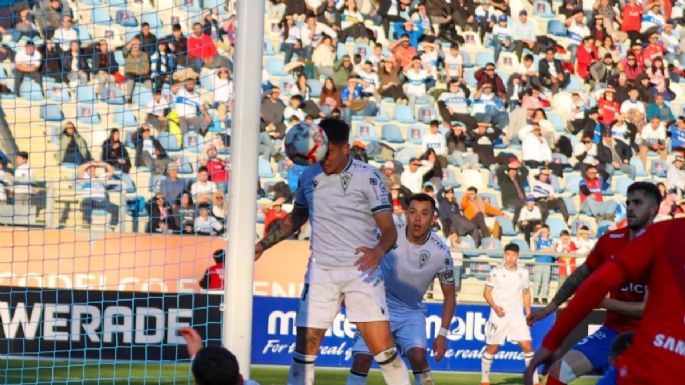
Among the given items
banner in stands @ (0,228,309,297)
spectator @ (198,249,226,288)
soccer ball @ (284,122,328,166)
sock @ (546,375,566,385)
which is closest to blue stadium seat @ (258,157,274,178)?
banner in stands @ (0,228,309,297)

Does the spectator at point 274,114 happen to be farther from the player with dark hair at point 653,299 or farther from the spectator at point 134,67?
the player with dark hair at point 653,299

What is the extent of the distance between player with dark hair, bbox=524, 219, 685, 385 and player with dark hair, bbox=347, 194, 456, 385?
553cm

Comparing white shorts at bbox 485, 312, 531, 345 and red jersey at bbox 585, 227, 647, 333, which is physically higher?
red jersey at bbox 585, 227, 647, 333

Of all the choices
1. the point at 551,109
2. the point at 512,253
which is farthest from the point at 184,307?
the point at 551,109

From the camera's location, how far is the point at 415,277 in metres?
10.6

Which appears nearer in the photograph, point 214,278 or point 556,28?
point 214,278

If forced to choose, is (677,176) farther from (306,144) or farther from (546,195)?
(306,144)

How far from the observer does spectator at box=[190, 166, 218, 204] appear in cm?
1633

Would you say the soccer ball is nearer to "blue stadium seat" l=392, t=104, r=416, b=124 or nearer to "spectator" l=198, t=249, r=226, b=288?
"spectator" l=198, t=249, r=226, b=288

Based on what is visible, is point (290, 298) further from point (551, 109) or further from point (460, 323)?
point (551, 109)

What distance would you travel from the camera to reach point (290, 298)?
17.6m

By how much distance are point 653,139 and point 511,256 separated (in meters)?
8.99

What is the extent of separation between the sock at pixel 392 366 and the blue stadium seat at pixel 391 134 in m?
14.1

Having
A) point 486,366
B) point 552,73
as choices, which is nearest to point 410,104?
point 552,73
